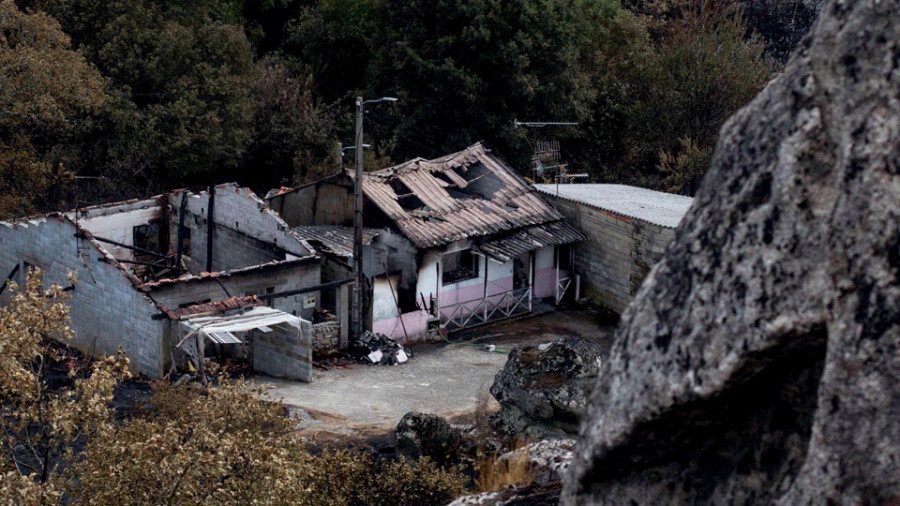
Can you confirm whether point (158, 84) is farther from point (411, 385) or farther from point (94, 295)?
point (411, 385)

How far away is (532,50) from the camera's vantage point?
41594 mm

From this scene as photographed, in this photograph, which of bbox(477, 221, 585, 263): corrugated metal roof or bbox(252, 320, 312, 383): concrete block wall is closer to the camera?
bbox(252, 320, 312, 383): concrete block wall

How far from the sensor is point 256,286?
28.1 metres

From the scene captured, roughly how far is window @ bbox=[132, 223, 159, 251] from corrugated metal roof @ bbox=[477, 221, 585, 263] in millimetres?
10581

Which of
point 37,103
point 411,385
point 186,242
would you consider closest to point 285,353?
point 411,385

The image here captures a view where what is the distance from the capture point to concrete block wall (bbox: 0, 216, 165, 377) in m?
26.2

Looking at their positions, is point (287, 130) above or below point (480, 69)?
below

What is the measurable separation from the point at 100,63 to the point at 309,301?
1443 cm

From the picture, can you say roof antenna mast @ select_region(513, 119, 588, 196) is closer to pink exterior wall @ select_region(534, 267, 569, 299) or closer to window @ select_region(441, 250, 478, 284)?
pink exterior wall @ select_region(534, 267, 569, 299)

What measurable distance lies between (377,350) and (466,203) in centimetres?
645

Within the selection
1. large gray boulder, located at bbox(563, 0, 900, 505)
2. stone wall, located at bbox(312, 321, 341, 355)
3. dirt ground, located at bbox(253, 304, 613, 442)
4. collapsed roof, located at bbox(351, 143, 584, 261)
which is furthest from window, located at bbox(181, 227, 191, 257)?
large gray boulder, located at bbox(563, 0, 900, 505)

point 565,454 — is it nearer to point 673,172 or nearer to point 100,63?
point 100,63

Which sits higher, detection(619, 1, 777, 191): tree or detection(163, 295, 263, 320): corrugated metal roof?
detection(619, 1, 777, 191): tree

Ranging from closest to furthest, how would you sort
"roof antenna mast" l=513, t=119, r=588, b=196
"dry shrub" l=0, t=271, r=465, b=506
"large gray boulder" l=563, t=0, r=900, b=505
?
"large gray boulder" l=563, t=0, r=900, b=505 < "dry shrub" l=0, t=271, r=465, b=506 < "roof antenna mast" l=513, t=119, r=588, b=196
